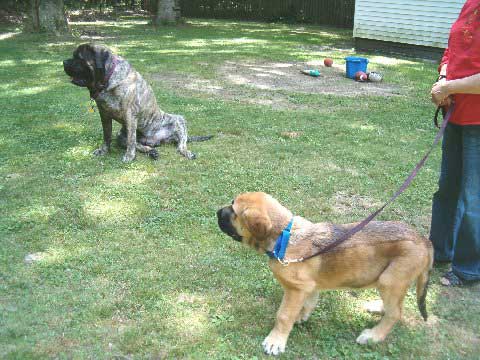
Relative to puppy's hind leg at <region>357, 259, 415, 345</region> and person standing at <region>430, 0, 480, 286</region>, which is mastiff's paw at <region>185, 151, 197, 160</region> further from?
puppy's hind leg at <region>357, 259, 415, 345</region>

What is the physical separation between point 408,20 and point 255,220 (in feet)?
50.4

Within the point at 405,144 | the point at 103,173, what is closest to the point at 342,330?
the point at 103,173

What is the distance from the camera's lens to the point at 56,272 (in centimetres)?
412

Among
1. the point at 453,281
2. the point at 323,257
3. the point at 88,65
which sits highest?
the point at 88,65

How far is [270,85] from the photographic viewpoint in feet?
36.6

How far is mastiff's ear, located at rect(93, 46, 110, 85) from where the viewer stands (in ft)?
19.7

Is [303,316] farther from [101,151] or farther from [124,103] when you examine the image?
[101,151]

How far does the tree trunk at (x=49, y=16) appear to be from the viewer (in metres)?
17.1

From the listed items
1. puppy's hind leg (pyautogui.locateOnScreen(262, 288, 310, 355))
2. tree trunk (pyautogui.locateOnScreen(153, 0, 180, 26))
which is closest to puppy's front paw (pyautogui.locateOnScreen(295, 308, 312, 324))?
puppy's hind leg (pyautogui.locateOnScreen(262, 288, 310, 355))

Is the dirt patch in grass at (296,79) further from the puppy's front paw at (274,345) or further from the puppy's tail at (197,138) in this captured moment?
the puppy's front paw at (274,345)

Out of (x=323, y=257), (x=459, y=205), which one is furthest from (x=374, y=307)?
(x=459, y=205)

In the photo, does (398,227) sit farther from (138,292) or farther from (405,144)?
(405,144)

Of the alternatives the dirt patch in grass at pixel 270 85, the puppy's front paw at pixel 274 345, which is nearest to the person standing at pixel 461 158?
the puppy's front paw at pixel 274 345

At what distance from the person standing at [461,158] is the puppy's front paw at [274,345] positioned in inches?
65.8
